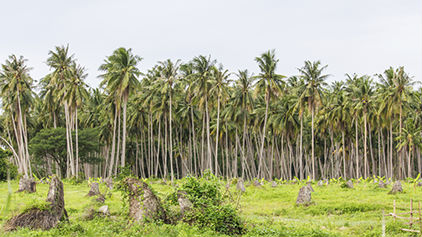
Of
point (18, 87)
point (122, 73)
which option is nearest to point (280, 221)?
point (122, 73)

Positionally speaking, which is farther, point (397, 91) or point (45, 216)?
point (397, 91)

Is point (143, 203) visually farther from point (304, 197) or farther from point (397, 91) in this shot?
point (397, 91)

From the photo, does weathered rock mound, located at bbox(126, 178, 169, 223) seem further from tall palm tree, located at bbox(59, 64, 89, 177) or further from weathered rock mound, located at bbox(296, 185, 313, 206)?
tall palm tree, located at bbox(59, 64, 89, 177)

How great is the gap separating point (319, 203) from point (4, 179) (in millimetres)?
33264

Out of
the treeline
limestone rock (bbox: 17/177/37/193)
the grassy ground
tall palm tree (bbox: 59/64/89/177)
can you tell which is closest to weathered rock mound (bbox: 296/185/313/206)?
the grassy ground

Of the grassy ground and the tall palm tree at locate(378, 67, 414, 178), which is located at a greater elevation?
the tall palm tree at locate(378, 67, 414, 178)

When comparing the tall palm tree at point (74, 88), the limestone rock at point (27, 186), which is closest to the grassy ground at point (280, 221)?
the limestone rock at point (27, 186)

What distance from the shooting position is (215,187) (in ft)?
42.2

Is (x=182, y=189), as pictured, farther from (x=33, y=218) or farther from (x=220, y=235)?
(x=33, y=218)

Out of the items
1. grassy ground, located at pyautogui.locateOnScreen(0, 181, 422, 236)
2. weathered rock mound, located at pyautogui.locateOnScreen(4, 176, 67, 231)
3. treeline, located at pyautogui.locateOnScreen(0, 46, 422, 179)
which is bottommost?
grassy ground, located at pyautogui.locateOnScreen(0, 181, 422, 236)

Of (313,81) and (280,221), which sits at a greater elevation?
(313,81)

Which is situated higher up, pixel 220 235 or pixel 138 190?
pixel 138 190

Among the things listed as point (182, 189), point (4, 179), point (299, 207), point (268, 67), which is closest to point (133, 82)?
point (268, 67)

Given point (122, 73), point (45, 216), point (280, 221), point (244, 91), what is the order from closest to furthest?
point (45, 216), point (280, 221), point (122, 73), point (244, 91)
